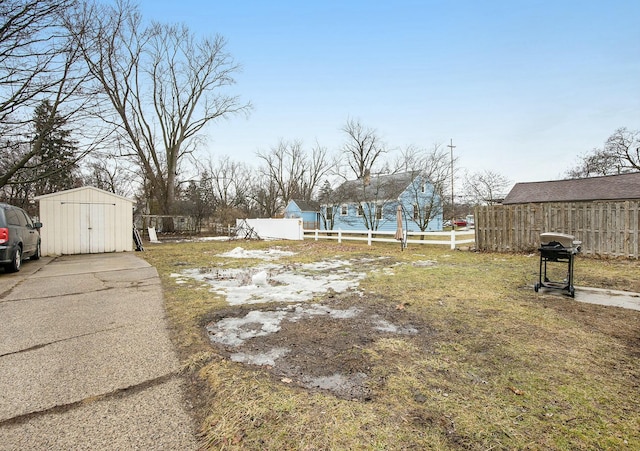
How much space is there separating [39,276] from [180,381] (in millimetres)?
7213

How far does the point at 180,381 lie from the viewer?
239 cm

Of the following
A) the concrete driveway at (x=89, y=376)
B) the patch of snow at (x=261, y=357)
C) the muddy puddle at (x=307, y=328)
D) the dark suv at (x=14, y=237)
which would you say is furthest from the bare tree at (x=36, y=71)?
the patch of snow at (x=261, y=357)

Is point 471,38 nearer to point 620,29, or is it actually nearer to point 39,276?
point 620,29

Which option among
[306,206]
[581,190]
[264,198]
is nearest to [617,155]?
[581,190]

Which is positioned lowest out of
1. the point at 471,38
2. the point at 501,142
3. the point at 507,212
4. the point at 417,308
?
the point at 417,308

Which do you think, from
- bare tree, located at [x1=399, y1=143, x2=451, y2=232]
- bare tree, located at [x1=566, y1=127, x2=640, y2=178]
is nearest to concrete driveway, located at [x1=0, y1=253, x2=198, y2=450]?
bare tree, located at [x1=399, y1=143, x2=451, y2=232]

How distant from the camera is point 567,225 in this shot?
10133 millimetres

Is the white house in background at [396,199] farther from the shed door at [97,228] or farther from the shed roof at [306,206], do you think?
the shed door at [97,228]

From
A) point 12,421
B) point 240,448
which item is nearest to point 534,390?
point 240,448

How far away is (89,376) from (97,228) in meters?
12.3

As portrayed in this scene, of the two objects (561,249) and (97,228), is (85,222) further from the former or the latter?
(561,249)

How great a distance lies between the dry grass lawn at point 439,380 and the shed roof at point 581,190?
20.2m

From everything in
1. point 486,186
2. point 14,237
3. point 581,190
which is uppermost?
point 486,186

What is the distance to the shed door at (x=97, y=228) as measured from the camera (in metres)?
11.9
